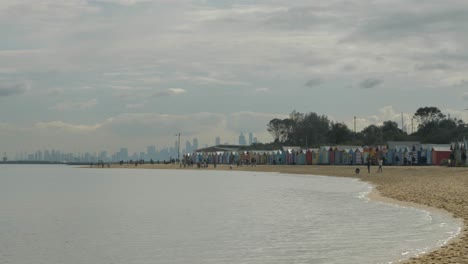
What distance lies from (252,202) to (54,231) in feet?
52.3

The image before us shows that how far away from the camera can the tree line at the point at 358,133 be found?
438 feet

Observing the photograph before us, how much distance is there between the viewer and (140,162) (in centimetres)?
18875

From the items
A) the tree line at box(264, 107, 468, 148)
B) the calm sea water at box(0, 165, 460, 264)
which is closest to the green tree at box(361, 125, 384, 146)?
the tree line at box(264, 107, 468, 148)

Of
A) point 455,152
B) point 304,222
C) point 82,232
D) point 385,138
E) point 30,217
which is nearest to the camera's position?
point 82,232

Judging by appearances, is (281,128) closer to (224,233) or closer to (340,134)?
(340,134)

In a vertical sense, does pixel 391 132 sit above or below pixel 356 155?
above

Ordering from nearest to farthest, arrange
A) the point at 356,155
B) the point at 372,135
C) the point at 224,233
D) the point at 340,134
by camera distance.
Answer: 1. the point at 224,233
2. the point at 356,155
3. the point at 372,135
4. the point at 340,134

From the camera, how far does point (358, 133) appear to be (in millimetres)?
159125

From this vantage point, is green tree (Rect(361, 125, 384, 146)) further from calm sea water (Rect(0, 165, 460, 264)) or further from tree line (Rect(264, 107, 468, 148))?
calm sea water (Rect(0, 165, 460, 264))

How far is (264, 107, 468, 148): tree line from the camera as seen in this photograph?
5256 inches

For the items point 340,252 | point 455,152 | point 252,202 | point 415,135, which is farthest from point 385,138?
point 340,252

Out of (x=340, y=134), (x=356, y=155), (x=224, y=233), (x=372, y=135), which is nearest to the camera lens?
(x=224, y=233)

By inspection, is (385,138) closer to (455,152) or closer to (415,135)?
(415,135)

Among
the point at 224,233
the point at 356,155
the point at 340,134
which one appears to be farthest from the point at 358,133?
the point at 224,233
